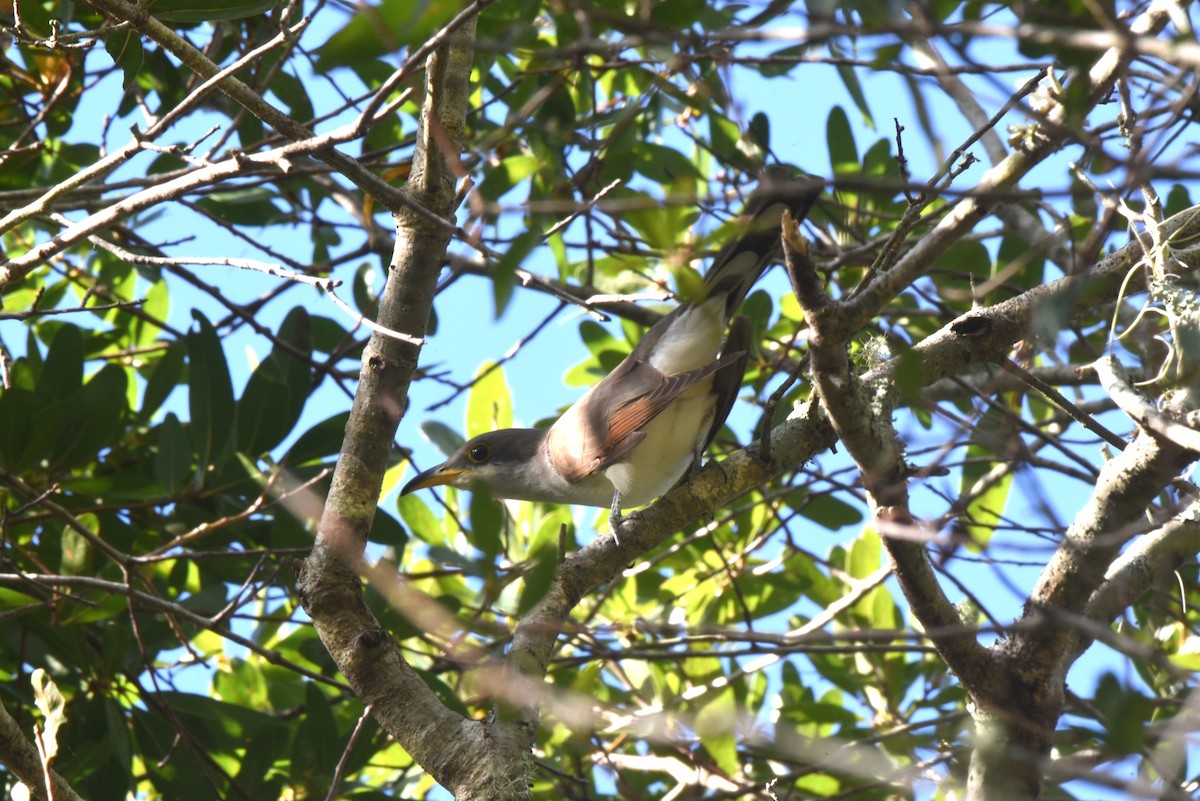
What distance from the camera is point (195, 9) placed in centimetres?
319

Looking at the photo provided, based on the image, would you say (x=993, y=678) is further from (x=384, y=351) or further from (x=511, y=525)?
(x=511, y=525)

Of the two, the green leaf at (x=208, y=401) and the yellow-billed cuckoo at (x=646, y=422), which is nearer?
the green leaf at (x=208, y=401)

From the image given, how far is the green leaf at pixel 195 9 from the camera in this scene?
3.17 m

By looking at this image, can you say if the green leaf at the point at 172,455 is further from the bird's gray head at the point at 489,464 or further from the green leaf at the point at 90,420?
the bird's gray head at the point at 489,464

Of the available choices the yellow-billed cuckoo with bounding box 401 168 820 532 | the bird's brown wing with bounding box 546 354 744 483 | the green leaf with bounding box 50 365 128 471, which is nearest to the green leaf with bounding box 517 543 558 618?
the yellow-billed cuckoo with bounding box 401 168 820 532

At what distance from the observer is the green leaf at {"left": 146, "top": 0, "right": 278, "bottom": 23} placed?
3170 mm

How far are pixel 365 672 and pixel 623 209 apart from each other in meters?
1.96

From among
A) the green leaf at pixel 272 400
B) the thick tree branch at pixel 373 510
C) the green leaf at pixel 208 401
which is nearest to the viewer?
the thick tree branch at pixel 373 510

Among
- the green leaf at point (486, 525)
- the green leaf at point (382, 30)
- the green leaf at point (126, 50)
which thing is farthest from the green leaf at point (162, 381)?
the green leaf at point (382, 30)

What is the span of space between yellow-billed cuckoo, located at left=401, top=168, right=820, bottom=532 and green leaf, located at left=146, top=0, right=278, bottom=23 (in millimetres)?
1997

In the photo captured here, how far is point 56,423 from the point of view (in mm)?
4180

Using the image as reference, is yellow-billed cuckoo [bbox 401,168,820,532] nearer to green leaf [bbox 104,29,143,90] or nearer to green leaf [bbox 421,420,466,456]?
green leaf [bbox 421,420,466,456]

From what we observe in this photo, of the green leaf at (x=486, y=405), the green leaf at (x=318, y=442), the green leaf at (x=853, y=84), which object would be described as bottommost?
the green leaf at (x=318, y=442)

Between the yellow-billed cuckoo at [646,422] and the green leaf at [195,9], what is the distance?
78.6 inches
